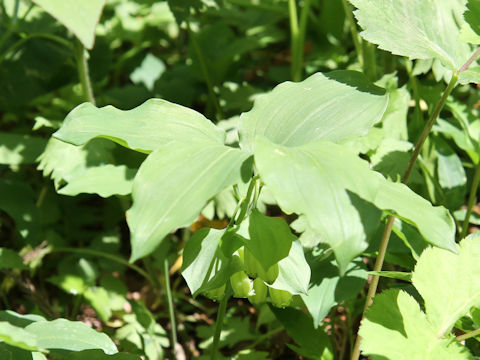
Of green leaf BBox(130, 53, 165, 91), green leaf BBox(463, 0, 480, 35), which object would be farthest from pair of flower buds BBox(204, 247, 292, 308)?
green leaf BBox(130, 53, 165, 91)

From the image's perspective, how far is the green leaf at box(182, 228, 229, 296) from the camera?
1.07 m

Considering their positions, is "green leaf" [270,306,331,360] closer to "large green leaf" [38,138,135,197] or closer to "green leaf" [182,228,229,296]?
"green leaf" [182,228,229,296]

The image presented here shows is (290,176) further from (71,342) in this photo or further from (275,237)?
(71,342)

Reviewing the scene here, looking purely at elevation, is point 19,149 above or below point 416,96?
below

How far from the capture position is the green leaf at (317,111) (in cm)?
106

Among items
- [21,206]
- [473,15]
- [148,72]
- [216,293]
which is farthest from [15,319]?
[148,72]

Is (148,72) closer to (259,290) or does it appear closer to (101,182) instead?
(101,182)

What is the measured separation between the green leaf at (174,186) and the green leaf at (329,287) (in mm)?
447

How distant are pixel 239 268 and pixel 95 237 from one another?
1.01 metres

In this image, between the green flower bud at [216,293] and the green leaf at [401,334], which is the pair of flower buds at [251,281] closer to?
the green flower bud at [216,293]

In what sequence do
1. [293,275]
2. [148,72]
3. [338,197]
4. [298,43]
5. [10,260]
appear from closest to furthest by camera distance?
[338,197] < [293,275] < [10,260] < [298,43] < [148,72]

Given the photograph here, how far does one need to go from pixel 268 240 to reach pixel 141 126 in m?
0.31

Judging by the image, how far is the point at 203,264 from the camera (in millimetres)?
1096

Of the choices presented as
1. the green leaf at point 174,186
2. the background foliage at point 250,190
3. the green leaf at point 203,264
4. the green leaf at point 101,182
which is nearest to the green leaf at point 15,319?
the background foliage at point 250,190
